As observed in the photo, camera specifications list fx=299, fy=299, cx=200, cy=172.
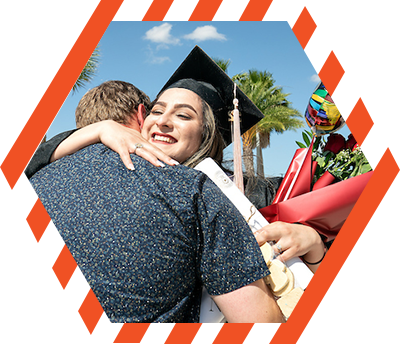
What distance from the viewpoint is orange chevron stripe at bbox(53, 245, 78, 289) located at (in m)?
1.24

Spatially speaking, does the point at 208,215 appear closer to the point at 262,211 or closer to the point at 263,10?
the point at 262,211

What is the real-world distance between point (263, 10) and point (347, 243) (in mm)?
1390

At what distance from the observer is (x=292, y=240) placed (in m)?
1.78

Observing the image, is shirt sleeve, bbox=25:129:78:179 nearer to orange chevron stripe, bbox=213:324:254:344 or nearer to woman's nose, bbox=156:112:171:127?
woman's nose, bbox=156:112:171:127

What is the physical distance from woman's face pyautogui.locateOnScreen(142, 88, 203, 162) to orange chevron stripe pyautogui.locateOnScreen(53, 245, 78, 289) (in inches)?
40.5

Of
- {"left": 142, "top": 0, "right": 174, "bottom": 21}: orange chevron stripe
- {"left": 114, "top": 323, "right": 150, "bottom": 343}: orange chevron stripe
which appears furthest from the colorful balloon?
{"left": 114, "top": 323, "right": 150, "bottom": 343}: orange chevron stripe

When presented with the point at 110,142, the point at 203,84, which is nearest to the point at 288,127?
the point at 203,84

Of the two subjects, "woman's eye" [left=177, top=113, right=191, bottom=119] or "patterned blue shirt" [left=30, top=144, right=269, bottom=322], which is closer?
"patterned blue shirt" [left=30, top=144, right=269, bottom=322]

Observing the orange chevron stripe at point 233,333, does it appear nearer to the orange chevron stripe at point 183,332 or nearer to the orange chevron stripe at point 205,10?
the orange chevron stripe at point 183,332

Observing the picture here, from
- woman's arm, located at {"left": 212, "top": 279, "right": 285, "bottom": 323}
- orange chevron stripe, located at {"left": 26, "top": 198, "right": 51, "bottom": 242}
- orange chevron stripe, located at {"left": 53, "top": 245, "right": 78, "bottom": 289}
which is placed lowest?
orange chevron stripe, located at {"left": 53, "top": 245, "right": 78, "bottom": 289}

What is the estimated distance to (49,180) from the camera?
1.40m

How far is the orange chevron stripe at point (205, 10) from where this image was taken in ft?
5.65

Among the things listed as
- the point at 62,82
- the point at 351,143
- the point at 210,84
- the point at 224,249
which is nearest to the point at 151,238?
the point at 224,249

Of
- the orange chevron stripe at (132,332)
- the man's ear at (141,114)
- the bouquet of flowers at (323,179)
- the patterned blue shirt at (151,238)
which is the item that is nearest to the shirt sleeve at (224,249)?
the patterned blue shirt at (151,238)
